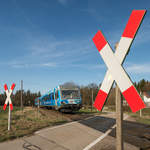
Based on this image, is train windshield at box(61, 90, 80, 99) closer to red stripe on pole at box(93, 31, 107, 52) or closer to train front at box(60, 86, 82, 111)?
train front at box(60, 86, 82, 111)

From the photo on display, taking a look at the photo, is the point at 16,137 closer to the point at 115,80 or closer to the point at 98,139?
the point at 98,139

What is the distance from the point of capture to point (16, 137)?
5.70m

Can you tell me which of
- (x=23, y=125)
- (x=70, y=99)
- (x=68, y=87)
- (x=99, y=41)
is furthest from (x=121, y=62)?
(x=68, y=87)

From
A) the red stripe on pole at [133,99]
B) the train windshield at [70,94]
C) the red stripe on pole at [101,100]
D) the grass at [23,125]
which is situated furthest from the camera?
the train windshield at [70,94]

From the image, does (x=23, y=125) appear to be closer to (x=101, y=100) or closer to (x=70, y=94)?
(x=101, y=100)

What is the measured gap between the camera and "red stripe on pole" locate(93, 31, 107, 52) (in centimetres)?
252

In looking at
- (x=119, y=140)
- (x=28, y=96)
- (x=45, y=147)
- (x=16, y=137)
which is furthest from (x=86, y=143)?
(x=28, y=96)

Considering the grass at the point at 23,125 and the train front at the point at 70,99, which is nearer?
the grass at the point at 23,125

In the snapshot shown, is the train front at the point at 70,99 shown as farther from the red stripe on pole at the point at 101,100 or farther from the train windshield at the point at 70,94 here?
the red stripe on pole at the point at 101,100

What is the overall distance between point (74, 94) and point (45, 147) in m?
11.6

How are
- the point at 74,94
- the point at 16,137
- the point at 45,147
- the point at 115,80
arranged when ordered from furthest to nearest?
1. the point at 74,94
2. the point at 16,137
3. the point at 45,147
4. the point at 115,80

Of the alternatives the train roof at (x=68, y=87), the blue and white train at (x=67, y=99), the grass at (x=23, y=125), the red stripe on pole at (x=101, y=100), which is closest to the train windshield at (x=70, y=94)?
the blue and white train at (x=67, y=99)

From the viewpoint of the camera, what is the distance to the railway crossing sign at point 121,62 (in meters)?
2.06

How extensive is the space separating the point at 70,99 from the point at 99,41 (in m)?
13.5
